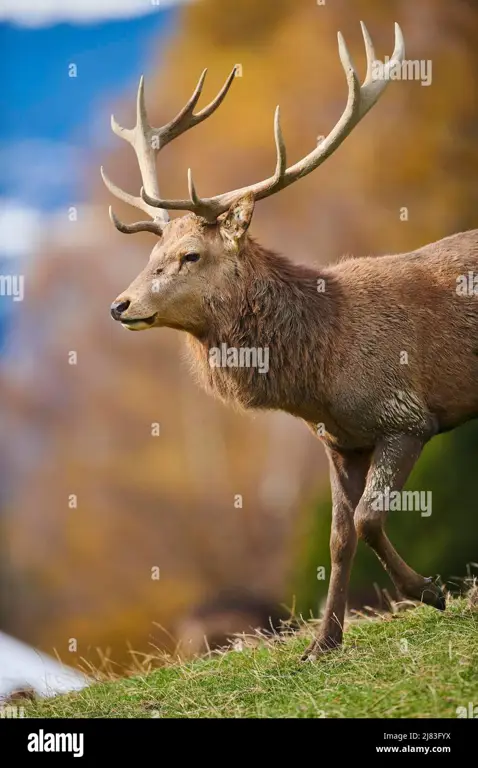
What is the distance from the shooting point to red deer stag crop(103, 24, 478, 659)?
537cm

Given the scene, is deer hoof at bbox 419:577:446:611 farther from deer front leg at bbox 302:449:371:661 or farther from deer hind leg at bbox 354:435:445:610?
deer front leg at bbox 302:449:371:661

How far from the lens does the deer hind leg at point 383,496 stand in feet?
17.4

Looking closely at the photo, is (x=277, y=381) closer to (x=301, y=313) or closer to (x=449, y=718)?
(x=301, y=313)

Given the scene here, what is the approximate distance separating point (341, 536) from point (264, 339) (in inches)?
47.9

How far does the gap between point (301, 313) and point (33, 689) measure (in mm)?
2848

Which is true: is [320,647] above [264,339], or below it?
below

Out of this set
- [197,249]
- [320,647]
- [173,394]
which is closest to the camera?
[197,249]

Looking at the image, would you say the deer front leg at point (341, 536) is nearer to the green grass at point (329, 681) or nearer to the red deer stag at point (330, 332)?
the red deer stag at point (330, 332)

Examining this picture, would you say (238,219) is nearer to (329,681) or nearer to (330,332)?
(330,332)

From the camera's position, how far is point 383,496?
529 cm

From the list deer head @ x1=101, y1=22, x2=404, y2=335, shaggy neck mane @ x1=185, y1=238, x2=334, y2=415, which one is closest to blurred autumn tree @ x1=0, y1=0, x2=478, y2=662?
deer head @ x1=101, y1=22, x2=404, y2=335

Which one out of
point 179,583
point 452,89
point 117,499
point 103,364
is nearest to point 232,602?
point 179,583
